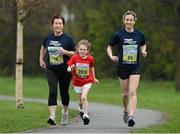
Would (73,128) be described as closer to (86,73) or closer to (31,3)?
(86,73)

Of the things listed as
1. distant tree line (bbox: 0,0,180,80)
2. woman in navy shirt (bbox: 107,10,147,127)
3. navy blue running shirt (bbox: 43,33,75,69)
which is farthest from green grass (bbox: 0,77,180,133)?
distant tree line (bbox: 0,0,180,80)

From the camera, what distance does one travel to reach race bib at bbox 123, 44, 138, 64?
1235 cm

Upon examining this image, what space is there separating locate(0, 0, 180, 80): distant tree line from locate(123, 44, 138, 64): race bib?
18090 millimetres

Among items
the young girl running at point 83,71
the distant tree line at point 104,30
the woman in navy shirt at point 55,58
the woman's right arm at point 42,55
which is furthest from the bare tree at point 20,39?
the distant tree line at point 104,30

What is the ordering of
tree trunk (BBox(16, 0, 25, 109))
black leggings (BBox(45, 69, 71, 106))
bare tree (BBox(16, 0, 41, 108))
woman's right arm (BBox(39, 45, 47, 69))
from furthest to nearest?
tree trunk (BBox(16, 0, 25, 109)) → bare tree (BBox(16, 0, 41, 108)) → woman's right arm (BBox(39, 45, 47, 69)) → black leggings (BBox(45, 69, 71, 106))

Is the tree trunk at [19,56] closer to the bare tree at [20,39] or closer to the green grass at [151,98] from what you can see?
the bare tree at [20,39]

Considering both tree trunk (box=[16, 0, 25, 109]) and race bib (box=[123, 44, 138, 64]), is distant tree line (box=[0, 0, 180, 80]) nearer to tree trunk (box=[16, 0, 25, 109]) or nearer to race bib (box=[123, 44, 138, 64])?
tree trunk (box=[16, 0, 25, 109])

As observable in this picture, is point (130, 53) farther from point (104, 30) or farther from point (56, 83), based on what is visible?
point (104, 30)

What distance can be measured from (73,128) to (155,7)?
1132 inches

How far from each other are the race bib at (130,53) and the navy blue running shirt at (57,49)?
120 cm

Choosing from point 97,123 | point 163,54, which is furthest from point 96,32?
point 97,123

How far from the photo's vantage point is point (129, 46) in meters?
12.4

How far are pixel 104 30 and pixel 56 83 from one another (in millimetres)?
39425

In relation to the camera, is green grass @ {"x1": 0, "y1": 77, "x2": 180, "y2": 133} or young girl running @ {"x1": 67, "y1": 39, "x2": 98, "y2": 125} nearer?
young girl running @ {"x1": 67, "y1": 39, "x2": 98, "y2": 125}
